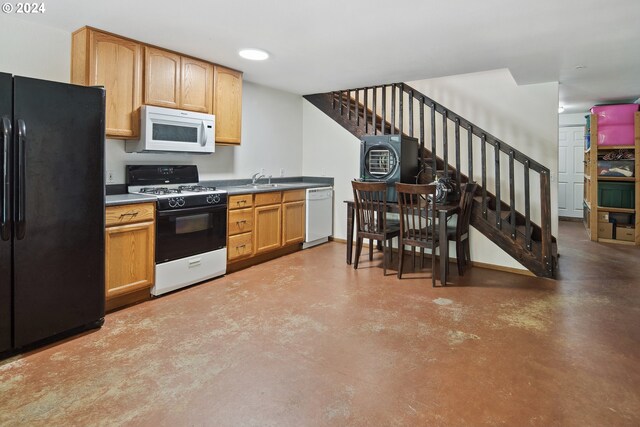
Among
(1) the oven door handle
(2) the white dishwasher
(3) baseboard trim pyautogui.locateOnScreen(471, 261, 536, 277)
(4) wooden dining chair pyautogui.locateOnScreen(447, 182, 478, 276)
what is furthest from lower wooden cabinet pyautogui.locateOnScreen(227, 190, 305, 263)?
(3) baseboard trim pyautogui.locateOnScreen(471, 261, 536, 277)

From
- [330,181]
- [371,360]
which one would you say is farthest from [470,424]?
[330,181]

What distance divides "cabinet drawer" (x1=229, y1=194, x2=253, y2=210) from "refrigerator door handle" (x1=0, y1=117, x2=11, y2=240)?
2.00 m

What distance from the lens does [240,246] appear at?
4.07 meters

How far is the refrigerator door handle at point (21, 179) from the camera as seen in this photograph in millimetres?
2121

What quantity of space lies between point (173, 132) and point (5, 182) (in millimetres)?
1594

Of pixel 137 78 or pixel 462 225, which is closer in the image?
pixel 137 78

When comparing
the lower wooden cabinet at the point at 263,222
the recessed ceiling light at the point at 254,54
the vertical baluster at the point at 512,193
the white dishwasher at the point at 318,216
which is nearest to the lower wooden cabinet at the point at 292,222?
the lower wooden cabinet at the point at 263,222

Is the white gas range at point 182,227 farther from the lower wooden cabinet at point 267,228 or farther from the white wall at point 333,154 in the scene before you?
the white wall at point 333,154

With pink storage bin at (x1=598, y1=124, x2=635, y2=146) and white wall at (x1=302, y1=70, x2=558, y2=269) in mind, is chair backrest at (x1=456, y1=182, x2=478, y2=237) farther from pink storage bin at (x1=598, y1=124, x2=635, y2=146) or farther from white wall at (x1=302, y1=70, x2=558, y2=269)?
pink storage bin at (x1=598, y1=124, x2=635, y2=146)

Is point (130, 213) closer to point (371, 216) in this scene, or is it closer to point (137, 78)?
point (137, 78)

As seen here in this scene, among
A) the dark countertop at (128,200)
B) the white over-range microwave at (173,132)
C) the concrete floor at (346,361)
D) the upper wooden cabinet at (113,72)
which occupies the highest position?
the upper wooden cabinet at (113,72)

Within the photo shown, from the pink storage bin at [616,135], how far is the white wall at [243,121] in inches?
183

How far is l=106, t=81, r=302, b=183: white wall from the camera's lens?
4414 mm
